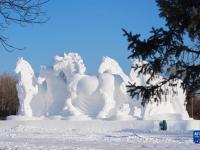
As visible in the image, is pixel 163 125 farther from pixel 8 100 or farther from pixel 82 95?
pixel 8 100

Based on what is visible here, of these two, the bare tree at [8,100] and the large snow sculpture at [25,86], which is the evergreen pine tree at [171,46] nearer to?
the large snow sculpture at [25,86]

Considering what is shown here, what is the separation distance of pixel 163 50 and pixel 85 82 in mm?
29904

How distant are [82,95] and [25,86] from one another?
447 cm

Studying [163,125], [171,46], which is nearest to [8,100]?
[163,125]

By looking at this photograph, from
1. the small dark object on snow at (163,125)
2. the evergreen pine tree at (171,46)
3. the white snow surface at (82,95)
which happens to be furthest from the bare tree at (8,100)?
the evergreen pine tree at (171,46)

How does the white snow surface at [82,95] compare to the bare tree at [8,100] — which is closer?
the white snow surface at [82,95]

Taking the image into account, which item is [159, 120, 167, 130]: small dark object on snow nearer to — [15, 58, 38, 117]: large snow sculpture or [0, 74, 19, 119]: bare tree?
[15, 58, 38, 117]: large snow sculpture

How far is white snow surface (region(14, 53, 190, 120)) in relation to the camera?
4016 centimetres

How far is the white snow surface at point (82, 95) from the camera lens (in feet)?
132

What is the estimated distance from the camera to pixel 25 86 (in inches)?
1642

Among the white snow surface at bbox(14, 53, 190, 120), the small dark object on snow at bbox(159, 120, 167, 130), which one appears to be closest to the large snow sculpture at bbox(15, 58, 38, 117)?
the white snow surface at bbox(14, 53, 190, 120)

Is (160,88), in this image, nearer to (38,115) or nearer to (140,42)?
(140,42)

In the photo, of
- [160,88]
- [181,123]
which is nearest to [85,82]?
[181,123]

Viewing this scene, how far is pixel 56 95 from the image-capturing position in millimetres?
43500
